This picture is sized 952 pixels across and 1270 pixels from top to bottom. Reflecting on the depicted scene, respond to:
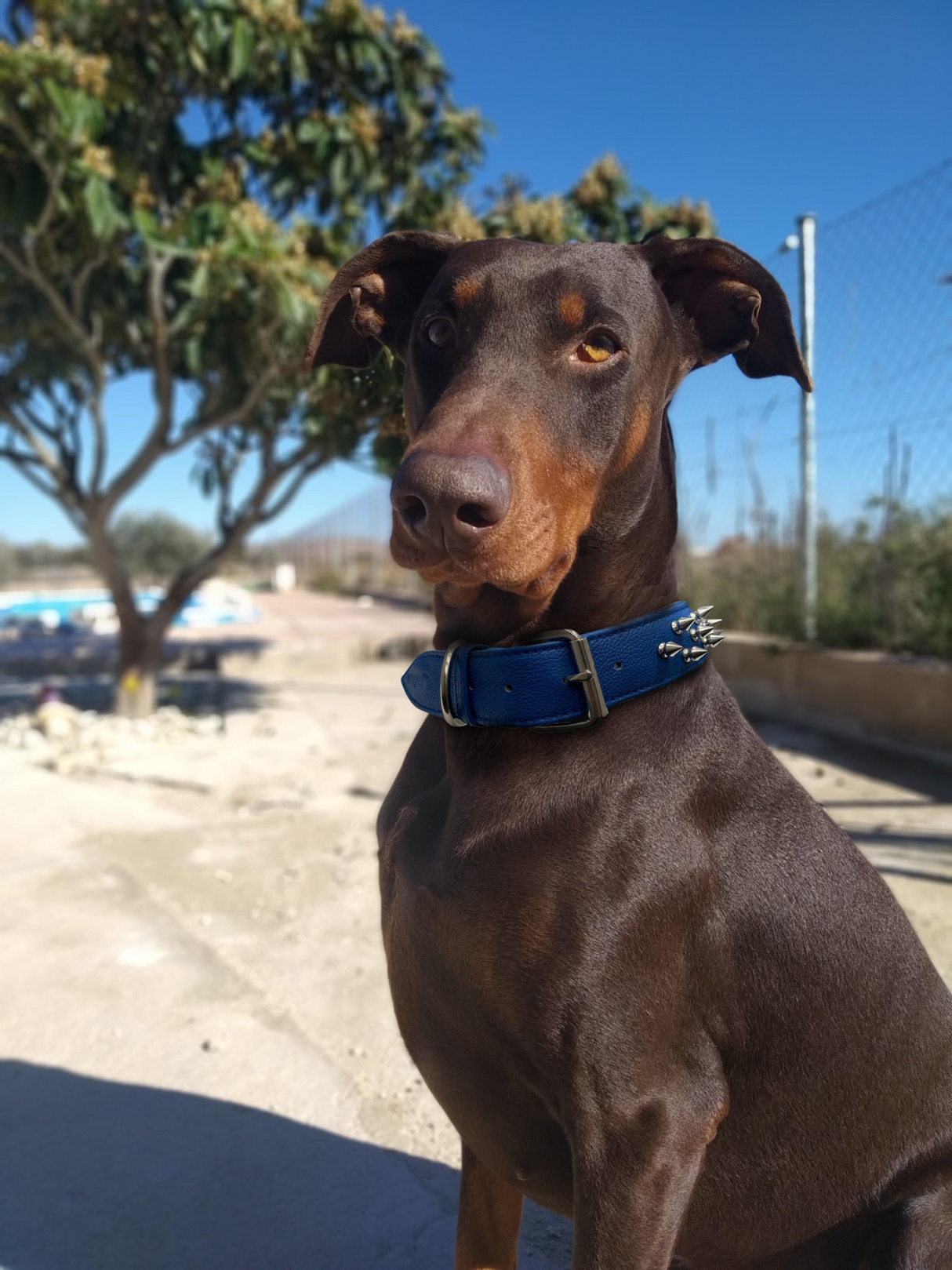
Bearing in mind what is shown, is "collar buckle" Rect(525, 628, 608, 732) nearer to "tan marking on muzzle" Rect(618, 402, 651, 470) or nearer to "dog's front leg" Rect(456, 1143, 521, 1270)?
"tan marking on muzzle" Rect(618, 402, 651, 470)

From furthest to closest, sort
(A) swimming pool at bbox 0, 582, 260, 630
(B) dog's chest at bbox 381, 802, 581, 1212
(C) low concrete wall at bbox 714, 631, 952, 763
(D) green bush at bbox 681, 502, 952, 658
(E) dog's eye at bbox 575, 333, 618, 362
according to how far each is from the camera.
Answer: (A) swimming pool at bbox 0, 582, 260, 630, (D) green bush at bbox 681, 502, 952, 658, (C) low concrete wall at bbox 714, 631, 952, 763, (E) dog's eye at bbox 575, 333, 618, 362, (B) dog's chest at bbox 381, 802, 581, 1212

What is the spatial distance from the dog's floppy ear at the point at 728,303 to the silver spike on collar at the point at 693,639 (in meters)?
0.40

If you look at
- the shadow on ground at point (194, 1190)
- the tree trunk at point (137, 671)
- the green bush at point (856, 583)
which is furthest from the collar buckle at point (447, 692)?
the tree trunk at point (137, 671)

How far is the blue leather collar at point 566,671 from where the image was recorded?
3.68 ft

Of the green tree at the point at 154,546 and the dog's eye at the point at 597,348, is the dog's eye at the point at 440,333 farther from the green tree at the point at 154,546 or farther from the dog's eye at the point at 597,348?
the green tree at the point at 154,546

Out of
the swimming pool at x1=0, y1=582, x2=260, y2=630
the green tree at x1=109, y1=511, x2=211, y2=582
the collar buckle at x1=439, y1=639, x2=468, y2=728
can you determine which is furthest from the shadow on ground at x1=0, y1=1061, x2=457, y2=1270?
the green tree at x1=109, y1=511, x2=211, y2=582

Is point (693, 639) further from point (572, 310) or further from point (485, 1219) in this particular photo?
point (485, 1219)

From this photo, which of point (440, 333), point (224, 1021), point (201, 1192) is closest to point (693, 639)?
point (440, 333)

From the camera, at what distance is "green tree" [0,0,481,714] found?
213 inches

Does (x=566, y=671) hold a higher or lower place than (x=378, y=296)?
lower

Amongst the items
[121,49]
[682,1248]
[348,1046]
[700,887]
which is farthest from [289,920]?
[121,49]

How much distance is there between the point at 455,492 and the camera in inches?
37.9

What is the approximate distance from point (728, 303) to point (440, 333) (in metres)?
0.43

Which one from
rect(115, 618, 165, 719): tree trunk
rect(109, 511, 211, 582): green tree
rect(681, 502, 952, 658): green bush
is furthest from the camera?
rect(109, 511, 211, 582): green tree
